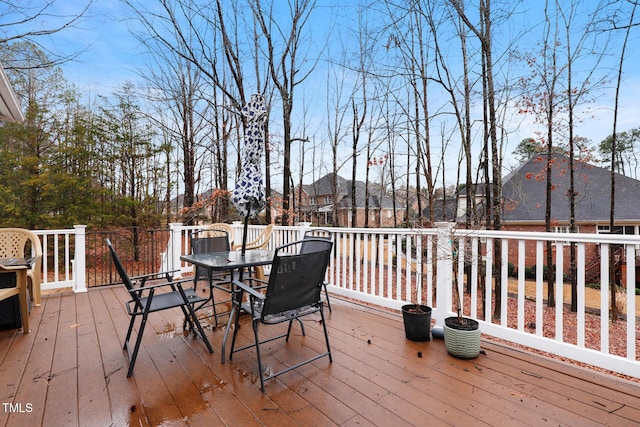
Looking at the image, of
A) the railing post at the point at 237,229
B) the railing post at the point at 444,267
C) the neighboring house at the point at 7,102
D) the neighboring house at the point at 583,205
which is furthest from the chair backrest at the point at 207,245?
the neighboring house at the point at 583,205

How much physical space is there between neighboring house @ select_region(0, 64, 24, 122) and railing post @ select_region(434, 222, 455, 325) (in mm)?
4360

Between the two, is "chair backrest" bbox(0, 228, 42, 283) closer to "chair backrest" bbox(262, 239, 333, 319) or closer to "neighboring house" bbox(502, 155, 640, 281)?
"chair backrest" bbox(262, 239, 333, 319)

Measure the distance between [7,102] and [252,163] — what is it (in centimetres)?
274


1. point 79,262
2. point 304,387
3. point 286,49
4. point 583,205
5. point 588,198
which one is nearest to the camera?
point 304,387

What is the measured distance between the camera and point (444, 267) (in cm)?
289

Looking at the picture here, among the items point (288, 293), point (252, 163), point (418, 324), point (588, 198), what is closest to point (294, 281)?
point (288, 293)

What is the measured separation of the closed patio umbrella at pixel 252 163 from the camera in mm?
3297

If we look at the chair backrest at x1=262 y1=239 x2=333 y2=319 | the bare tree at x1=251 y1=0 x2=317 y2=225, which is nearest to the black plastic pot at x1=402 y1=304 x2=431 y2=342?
the chair backrest at x1=262 y1=239 x2=333 y2=319

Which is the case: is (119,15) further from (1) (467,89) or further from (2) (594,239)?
(2) (594,239)

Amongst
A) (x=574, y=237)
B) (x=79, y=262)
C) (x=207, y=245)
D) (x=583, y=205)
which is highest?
(x=583, y=205)

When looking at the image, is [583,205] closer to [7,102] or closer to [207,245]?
[207,245]

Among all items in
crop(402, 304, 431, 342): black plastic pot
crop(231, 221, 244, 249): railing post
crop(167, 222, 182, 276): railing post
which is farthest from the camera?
crop(231, 221, 244, 249): railing post

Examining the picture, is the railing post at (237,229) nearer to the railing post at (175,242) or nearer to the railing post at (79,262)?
the railing post at (175,242)

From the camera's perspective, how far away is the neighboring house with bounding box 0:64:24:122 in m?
2.93
